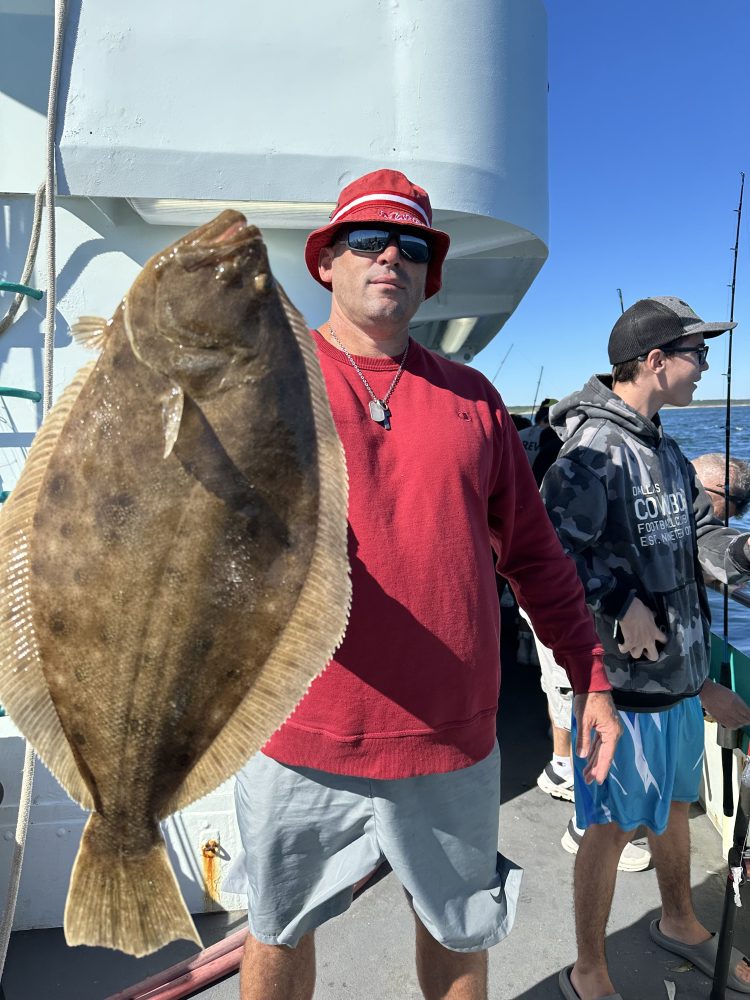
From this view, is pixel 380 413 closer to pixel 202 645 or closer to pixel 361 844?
pixel 202 645

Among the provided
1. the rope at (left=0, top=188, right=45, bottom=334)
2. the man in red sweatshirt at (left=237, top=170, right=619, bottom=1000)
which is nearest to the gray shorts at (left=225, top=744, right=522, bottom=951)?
the man in red sweatshirt at (left=237, top=170, right=619, bottom=1000)

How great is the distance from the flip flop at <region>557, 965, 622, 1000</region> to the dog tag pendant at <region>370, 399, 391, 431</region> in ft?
7.31

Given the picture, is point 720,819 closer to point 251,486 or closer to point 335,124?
point 251,486

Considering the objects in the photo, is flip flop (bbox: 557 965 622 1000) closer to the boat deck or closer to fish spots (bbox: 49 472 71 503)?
the boat deck

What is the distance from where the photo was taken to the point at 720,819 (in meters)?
3.52

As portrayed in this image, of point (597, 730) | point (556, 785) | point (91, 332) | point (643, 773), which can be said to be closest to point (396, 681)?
point (597, 730)

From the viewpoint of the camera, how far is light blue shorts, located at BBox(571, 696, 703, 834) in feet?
8.00

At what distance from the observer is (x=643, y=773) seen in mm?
2490

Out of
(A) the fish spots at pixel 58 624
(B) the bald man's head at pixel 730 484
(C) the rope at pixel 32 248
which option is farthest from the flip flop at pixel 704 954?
(C) the rope at pixel 32 248

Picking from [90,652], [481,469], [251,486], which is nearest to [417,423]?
[481,469]

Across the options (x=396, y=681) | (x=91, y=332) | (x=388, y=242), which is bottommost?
(x=396, y=681)

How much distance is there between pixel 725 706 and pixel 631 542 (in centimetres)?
91

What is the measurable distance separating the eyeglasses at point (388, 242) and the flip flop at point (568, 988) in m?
2.60

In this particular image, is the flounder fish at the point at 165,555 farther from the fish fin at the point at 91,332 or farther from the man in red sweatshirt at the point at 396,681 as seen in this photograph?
A: the man in red sweatshirt at the point at 396,681
